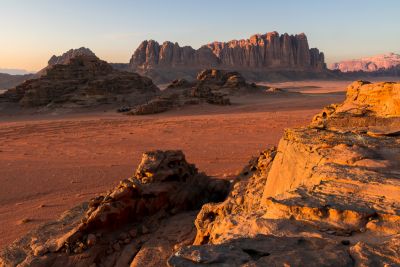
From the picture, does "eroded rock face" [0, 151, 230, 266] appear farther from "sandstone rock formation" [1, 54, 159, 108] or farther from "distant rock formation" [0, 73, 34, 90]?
"distant rock formation" [0, 73, 34, 90]

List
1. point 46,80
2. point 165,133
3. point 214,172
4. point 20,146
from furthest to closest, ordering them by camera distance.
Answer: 1. point 46,80
2. point 165,133
3. point 20,146
4. point 214,172

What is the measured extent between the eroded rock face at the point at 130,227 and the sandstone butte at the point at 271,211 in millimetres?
14

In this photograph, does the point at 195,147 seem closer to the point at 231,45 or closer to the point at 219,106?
the point at 219,106

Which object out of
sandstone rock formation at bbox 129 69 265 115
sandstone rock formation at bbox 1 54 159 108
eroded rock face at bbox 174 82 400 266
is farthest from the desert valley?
sandstone rock formation at bbox 1 54 159 108

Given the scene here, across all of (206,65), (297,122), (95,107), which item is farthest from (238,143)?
(206,65)

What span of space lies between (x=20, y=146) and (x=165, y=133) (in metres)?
5.96

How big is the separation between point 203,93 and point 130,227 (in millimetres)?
27215

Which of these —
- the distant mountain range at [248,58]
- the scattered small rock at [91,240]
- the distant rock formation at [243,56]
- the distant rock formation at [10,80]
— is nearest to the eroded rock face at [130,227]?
the scattered small rock at [91,240]

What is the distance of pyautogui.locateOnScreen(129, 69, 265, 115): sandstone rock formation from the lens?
92.1 feet

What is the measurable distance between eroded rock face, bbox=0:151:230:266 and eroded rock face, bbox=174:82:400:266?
692mm

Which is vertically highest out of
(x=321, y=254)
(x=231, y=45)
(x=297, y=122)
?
(x=231, y=45)

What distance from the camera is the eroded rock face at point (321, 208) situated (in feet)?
7.09

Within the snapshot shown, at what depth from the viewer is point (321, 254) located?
216 cm

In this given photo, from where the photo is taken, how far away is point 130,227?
202 inches
